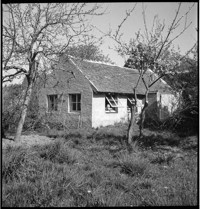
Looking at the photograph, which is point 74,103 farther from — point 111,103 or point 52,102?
point 111,103

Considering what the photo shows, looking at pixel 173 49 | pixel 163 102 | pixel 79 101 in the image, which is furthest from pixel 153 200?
pixel 163 102

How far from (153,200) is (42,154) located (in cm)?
391

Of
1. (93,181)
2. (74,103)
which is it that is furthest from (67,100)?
(93,181)

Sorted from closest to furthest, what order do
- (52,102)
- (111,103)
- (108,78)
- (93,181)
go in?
(93,181) < (111,103) < (52,102) < (108,78)

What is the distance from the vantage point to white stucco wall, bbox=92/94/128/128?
15.5 m

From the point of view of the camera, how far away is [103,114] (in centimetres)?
1614

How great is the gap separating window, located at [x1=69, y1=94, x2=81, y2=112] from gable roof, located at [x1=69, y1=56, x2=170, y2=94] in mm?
1845

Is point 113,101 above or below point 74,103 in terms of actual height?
above

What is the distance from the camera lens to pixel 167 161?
6605 millimetres

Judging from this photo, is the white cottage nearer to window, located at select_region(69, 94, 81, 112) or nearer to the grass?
window, located at select_region(69, 94, 81, 112)

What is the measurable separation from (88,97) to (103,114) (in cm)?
180

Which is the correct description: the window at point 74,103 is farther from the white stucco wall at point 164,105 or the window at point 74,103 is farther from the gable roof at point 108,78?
the white stucco wall at point 164,105

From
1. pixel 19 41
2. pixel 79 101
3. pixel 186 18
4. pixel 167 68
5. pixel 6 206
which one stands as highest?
pixel 186 18

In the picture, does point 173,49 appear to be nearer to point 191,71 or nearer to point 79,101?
point 191,71
